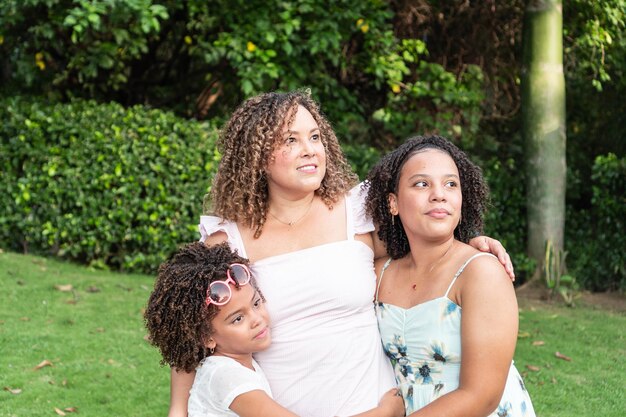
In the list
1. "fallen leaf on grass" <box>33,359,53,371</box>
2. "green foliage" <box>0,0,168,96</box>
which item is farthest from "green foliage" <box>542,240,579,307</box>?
"fallen leaf on grass" <box>33,359,53,371</box>

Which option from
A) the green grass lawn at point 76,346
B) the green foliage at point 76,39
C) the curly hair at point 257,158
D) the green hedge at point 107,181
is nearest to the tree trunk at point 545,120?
the green hedge at point 107,181

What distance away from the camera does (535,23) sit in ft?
27.0

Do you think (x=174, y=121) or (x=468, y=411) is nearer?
(x=468, y=411)

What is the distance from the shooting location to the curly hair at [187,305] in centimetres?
279

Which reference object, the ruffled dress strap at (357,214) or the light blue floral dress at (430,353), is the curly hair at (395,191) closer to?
the ruffled dress strap at (357,214)

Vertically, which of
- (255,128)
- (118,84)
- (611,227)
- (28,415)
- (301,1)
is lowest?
(28,415)

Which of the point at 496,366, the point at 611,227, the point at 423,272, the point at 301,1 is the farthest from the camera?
the point at 611,227

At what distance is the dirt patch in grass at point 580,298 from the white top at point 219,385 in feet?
17.8

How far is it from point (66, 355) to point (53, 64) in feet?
14.2

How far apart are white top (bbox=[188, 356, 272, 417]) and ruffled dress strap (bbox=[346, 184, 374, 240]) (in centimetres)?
62

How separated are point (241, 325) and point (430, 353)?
64cm

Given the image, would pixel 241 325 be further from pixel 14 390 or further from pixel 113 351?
pixel 113 351

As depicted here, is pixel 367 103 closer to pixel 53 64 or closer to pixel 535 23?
pixel 535 23

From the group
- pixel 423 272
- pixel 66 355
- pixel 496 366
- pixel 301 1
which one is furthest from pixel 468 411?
pixel 301 1
